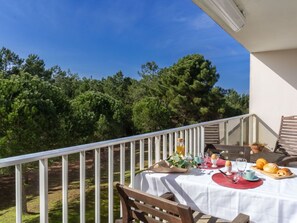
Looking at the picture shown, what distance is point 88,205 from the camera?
387 inches

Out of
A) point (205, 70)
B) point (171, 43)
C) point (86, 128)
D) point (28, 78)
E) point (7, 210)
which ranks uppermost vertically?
point (171, 43)

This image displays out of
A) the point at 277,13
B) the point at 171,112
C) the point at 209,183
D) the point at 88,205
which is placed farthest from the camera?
the point at 171,112

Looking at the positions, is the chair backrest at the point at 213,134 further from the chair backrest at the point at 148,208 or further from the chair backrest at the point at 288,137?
the chair backrest at the point at 148,208

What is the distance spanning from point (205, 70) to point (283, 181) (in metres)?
16.6

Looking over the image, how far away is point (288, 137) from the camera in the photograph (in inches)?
193

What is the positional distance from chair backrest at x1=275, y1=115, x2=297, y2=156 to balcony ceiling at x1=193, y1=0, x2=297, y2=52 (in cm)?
153

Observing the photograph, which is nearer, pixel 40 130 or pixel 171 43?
pixel 40 130

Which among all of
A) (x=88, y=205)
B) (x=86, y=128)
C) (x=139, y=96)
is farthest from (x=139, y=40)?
(x=88, y=205)

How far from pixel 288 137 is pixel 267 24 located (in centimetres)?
228

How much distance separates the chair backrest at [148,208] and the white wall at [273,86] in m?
5.21

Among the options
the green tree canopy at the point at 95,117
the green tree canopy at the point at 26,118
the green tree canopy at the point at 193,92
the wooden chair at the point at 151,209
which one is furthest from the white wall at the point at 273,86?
the green tree canopy at the point at 193,92

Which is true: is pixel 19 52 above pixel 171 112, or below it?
above

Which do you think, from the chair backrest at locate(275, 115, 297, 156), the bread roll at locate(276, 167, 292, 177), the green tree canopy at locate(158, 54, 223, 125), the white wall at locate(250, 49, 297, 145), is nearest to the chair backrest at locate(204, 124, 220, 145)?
the chair backrest at locate(275, 115, 297, 156)

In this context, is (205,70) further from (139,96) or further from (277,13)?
(277,13)
